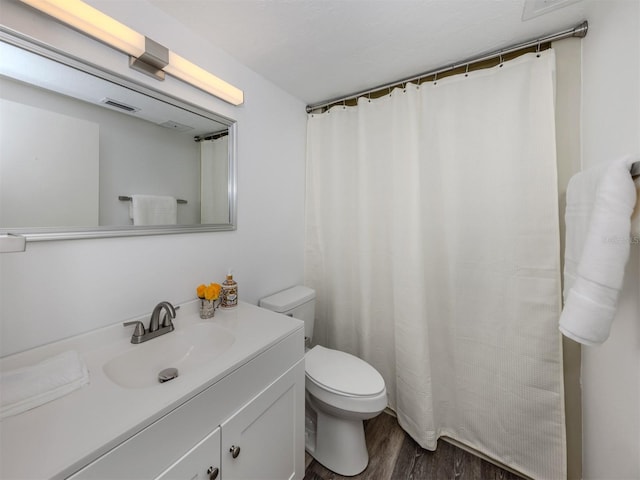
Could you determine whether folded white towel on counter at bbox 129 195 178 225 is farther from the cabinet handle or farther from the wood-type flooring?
the wood-type flooring

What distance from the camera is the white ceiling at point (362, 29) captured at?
1062mm

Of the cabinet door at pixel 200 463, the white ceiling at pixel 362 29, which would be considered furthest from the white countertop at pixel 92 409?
the white ceiling at pixel 362 29

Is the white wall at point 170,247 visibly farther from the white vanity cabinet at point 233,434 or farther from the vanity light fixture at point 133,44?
the white vanity cabinet at point 233,434

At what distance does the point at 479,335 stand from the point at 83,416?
1.65 meters

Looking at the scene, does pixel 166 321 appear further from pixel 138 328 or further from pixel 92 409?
pixel 92 409

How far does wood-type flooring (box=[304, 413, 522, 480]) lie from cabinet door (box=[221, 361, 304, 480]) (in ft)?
1.03

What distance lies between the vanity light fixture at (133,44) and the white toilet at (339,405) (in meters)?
1.22

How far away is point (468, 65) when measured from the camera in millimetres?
1423

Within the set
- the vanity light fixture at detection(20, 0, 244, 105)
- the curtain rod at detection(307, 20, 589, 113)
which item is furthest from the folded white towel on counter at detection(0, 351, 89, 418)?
the curtain rod at detection(307, 20, 589, 113)

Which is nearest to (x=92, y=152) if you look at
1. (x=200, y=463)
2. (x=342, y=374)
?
(x=200, y=463)

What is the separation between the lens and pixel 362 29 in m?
1.18

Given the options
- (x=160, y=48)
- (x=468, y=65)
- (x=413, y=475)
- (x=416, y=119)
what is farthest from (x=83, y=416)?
(x=468, y=65)

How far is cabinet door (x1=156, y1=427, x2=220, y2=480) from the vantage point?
2.25 ft

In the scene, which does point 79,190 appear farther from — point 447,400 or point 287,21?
point 447,400
